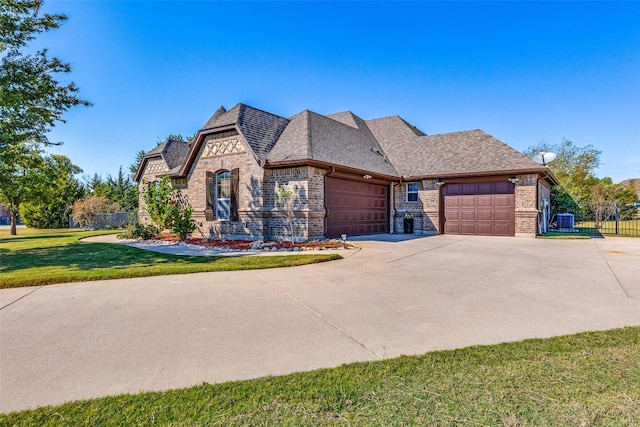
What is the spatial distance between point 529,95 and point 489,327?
1991cm

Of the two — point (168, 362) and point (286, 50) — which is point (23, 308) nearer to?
point (168, 362)

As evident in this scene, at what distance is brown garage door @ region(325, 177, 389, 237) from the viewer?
14.3 metres

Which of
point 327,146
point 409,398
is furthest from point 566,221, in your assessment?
point 409,398

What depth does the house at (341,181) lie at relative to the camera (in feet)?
44.3

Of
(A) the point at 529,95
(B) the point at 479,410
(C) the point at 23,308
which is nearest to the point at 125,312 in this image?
(C) the point at 23,308

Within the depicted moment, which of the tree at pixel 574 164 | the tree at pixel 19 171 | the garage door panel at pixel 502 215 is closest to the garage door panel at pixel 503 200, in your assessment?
the garage door panel at pixel 502 215

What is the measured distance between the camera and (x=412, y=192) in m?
18.2

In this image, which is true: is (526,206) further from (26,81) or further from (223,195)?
(26,81)

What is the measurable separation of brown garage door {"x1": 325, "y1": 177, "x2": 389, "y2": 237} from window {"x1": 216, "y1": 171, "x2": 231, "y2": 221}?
14.9 ft

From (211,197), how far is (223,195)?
0.58m

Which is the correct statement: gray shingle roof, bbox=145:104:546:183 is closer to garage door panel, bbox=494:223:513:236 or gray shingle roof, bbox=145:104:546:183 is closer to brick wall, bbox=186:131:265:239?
brick wall, bbox=186:131:265:239

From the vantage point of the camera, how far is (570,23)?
11883mm

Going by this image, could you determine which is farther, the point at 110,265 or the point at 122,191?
the point at 122,191

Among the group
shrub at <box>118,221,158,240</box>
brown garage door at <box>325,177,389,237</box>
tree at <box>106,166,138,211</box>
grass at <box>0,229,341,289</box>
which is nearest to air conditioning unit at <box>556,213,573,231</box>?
brown garage door at <box>325,177,389,237</box>
